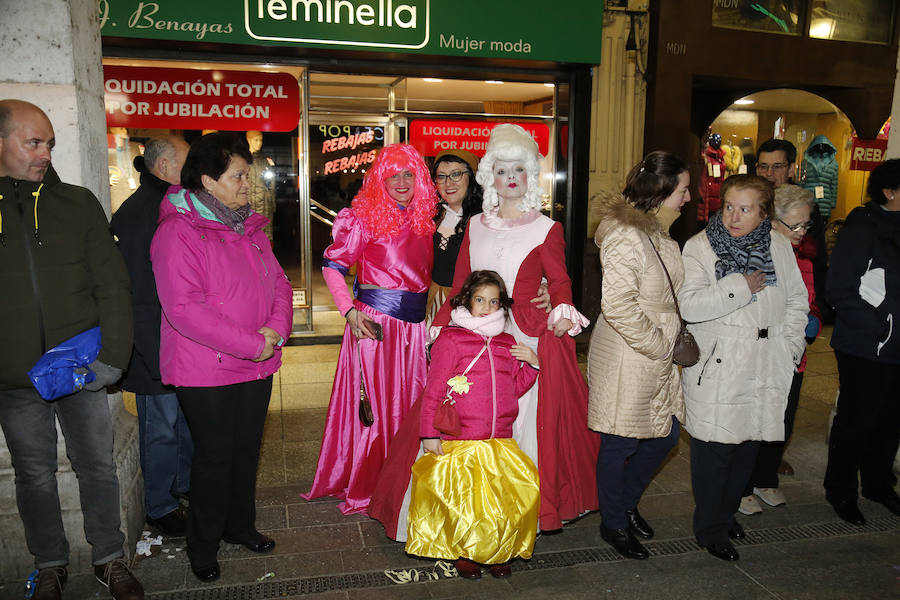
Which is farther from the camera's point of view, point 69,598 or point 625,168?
point 625,168

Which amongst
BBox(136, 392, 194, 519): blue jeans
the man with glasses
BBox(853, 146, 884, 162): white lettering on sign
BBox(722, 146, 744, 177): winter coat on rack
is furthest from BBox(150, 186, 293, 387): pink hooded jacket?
BBox(853, 146, 884, 162): white lettering on sign

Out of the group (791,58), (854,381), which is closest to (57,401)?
(854,381)

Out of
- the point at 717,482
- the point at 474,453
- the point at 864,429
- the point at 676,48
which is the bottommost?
the point at 717,482

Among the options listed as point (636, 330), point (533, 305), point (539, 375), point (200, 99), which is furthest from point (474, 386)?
point (200, 99)

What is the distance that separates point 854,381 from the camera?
12.9 ft

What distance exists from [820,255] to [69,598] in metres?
4.39

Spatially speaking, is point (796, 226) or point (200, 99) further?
point (200, 99)

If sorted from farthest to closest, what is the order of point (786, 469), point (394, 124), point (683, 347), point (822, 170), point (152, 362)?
point (822, 170), point (394, 124), point (786, 469), point (152, 362), point (683, 347)

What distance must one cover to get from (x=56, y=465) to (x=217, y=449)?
2.16 feet

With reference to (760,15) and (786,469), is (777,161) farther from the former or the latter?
(760,15)

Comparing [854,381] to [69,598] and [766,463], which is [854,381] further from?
[69,598]

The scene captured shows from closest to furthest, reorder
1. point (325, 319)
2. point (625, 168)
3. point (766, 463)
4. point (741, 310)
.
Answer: point (741, 310), point (766, 463), point (625, 168), point (325, 319)

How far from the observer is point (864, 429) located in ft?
12.8

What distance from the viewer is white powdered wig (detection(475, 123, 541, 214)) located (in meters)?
3.50
